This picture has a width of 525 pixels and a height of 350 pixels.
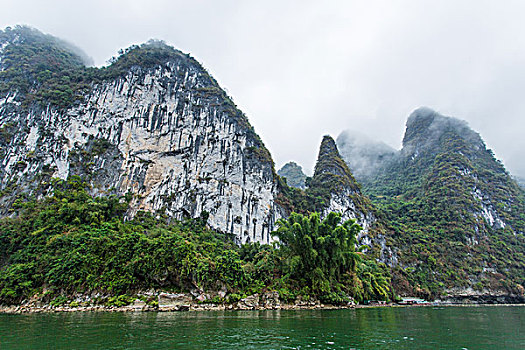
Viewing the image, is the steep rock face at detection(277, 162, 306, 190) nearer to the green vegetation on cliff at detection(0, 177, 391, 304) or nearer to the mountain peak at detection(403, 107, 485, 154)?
the mountain peak at detection(403, 107, 485, 154)

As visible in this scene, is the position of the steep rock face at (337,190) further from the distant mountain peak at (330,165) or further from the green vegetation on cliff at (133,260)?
the green vegetation on cliff at (133,260)

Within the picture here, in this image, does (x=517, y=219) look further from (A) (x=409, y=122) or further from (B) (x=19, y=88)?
(B) (x=19, y=88)

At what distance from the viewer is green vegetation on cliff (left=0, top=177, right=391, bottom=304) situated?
19984mm

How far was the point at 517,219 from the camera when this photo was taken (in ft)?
173

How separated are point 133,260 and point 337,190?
3768cm

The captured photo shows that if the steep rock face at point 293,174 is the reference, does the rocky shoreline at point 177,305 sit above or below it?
below

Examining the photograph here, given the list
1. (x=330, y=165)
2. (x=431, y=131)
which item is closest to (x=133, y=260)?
(x=330, y=165)

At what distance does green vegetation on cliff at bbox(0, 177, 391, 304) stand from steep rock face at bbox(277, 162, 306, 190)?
6359cm

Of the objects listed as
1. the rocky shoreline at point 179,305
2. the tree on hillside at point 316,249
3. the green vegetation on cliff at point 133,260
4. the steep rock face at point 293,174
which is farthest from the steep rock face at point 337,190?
the steep rock face at point 293,174

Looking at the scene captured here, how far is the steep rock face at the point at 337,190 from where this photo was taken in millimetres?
49000

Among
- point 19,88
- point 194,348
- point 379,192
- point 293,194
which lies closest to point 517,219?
point 379,192

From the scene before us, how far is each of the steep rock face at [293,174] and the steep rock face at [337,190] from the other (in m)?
32.5

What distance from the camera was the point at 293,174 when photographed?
318 ft

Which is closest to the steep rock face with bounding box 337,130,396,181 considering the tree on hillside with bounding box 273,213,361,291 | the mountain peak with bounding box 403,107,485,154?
the mountain peak with bounding box 403,107,485,154
